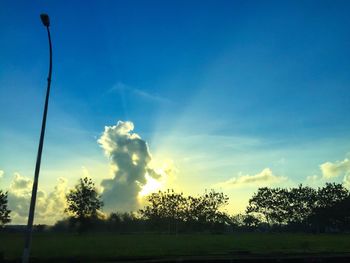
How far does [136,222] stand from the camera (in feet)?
570

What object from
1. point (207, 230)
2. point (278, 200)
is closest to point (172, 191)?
point (207, 230)

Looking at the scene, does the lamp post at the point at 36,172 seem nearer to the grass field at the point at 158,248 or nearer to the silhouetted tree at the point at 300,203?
the grass field at the point at 158,248

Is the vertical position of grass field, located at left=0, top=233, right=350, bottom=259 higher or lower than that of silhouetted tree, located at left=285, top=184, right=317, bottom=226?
lower

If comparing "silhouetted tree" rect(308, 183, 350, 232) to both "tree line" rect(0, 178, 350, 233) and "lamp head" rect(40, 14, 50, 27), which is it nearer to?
"tree line" rect(0, 178, 350, 233)

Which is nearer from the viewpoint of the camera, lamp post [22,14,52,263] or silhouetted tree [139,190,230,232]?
lamp post [22,14,52,263]

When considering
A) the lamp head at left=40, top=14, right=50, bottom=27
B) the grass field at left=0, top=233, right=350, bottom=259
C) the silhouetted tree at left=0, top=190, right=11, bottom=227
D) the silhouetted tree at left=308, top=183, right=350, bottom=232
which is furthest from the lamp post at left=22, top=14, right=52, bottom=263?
the silhouetted tree at left=308, top=183, right=350, bottom=232

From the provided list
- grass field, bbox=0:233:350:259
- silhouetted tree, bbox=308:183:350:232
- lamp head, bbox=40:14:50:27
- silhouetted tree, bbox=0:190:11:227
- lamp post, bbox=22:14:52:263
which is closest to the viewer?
lamp post, bbox=22:14:52:263

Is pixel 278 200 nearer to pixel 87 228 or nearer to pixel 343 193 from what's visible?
pixel 343 193

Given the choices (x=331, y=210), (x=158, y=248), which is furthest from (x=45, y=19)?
(x=331, y=210)

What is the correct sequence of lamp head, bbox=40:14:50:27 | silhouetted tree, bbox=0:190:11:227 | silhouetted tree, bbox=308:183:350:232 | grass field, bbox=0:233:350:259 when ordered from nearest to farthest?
lamp head, bbox=40:14:50:27, grass field, bbox=0:233:350:259, silhouetted tree, bbox=0:190:11:227, silhouetted tree, bbox=308:183:350:232

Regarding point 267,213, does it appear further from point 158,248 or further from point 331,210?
point 158,248

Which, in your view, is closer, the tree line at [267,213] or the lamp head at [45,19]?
the lamp head at [45,19]

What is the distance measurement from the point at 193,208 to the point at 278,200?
3656 cm

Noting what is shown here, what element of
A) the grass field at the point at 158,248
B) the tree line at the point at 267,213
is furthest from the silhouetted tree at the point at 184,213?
the grass field at the point at 158,248
